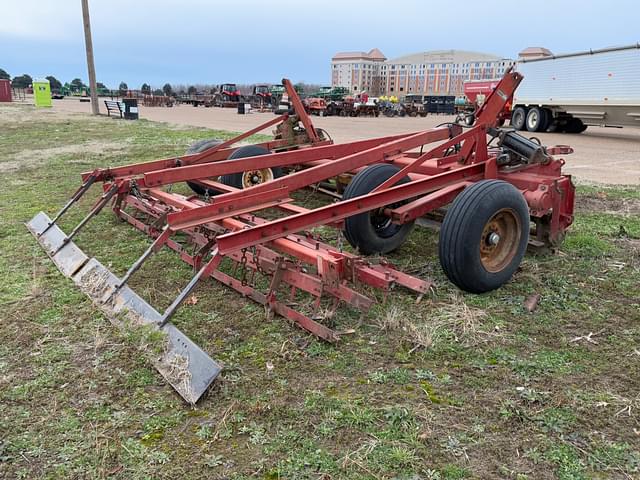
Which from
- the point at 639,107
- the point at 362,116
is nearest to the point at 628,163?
the point at 639,107

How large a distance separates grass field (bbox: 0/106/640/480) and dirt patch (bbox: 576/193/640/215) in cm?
237

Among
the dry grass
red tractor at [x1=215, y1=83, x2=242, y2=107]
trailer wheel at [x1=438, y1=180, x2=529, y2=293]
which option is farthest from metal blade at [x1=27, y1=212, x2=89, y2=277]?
red tractor at [x1=215, y1=83, x2=242, y2=107]

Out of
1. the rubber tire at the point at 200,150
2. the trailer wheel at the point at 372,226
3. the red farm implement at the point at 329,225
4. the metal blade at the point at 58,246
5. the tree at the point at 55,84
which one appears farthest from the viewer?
the tree at the point at 55,84

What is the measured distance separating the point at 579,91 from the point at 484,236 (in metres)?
16.9

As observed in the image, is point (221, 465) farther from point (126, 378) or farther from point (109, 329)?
point (109, 329)

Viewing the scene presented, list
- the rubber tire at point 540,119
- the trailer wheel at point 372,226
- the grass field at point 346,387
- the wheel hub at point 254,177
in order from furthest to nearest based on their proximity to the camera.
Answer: the rubber tire at point 540,119 < the wheel hub at point 254,177 < the trailer wheel at point 372,226 < the grass field at point 346,387

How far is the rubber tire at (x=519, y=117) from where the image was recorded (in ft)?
69.9

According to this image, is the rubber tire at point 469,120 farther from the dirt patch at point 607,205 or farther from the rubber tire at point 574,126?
the rubber tire at point 574,126

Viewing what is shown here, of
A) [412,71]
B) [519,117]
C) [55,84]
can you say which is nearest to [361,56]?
[412,71]

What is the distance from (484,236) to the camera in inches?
165

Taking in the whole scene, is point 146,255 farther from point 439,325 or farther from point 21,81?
point 21,81

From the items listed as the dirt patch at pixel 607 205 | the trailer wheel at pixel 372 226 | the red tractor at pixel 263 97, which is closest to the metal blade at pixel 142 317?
the trailer wheel at pixel 372 226

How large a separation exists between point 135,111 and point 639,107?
20142mm

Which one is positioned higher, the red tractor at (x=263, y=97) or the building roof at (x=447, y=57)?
the building roof at (x=447, y=57)
